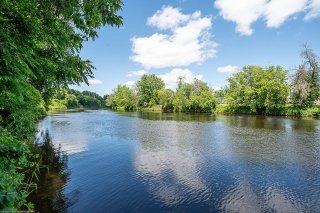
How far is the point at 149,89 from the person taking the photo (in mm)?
109062

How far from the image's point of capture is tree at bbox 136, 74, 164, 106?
104250 mm

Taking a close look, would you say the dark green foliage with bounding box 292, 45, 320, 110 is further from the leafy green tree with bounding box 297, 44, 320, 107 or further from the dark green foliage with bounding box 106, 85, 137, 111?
the dark green foliage with bounding box 106, 85, 137, 111

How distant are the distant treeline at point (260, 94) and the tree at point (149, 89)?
5.95 meters

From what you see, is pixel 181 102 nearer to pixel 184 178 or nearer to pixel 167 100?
pixel 167 100

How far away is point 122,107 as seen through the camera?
115812 millimetres

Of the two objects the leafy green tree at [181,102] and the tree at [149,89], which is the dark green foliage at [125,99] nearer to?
the tree at [149,89]

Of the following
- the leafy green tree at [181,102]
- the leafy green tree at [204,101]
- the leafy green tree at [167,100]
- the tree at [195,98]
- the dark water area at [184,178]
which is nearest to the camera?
the dark water area at [184,178]

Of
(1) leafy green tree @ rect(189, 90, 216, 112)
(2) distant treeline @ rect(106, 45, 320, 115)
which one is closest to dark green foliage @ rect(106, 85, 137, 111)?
(2) distant treeline @ rect(106, 45, 320, 115)

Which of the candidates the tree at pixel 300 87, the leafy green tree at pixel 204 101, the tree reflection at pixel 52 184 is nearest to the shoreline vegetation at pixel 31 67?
the tree reflection at pixel 52 184

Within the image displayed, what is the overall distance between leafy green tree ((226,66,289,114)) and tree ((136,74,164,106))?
36944 mm

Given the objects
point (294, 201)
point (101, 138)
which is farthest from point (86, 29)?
point (101, 138)

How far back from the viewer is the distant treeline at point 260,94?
58.6 meters

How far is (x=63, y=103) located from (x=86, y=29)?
111 metres

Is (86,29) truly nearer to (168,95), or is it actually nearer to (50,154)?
(50,154)
